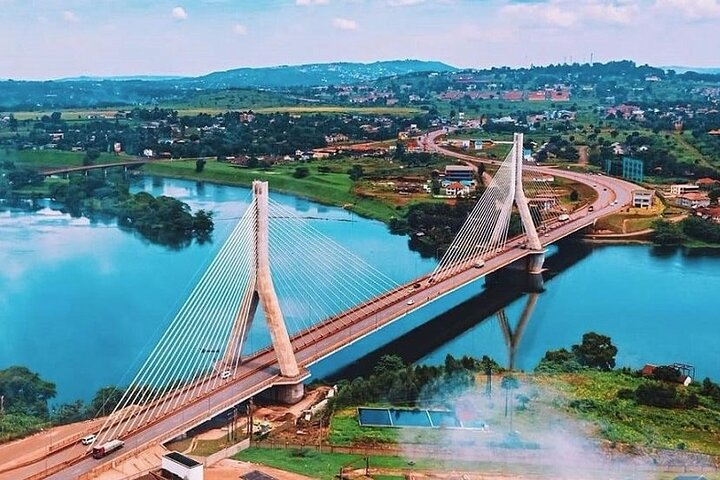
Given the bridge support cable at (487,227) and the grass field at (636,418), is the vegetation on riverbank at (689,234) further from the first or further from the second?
the grass field at (636,418)

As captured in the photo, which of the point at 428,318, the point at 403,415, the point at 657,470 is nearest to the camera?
the point at 657,470

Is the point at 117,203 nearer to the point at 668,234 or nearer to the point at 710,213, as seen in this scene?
the point at 668,234

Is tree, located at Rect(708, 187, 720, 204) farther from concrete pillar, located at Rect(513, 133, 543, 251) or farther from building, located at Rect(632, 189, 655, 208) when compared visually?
concrete pillar, located at Rect(513, 133, 543, 251)

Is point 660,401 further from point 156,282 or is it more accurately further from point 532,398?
point 156,282

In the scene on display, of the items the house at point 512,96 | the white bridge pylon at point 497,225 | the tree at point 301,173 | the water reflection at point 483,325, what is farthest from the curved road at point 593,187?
the house at point 512,96

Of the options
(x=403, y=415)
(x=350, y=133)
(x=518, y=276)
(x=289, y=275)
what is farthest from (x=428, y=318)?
(x=350, y=133)
